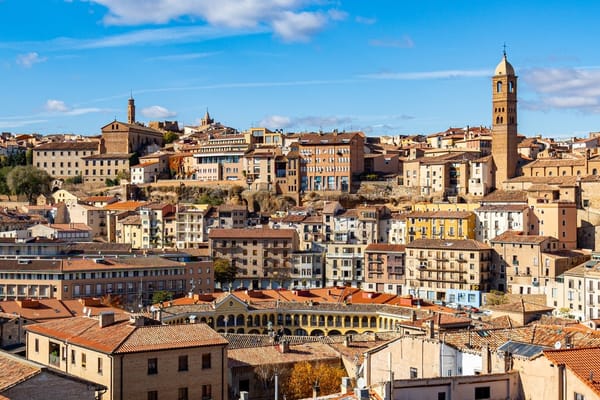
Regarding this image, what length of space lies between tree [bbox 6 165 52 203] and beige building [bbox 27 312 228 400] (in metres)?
94.1

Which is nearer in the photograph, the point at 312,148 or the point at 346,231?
the point at 346,231

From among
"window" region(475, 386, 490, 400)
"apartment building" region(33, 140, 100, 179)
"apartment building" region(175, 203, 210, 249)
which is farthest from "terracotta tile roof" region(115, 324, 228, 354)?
"apartment building" region(33, 140, 100, 179)

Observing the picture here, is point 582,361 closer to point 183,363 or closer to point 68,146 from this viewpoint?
point 183,363

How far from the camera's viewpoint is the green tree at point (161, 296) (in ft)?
232

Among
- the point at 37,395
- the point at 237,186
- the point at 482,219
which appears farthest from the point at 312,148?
the point at 37,395

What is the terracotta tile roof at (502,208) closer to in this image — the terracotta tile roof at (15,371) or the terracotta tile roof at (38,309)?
the terracotta tile roof at (38,309)

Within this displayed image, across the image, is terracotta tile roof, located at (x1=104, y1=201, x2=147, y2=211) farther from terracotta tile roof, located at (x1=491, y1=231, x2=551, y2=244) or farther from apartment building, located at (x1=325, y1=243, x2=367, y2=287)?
terracotta tile roof, located at (x1=491, y1=231, x2=551, y2=244)

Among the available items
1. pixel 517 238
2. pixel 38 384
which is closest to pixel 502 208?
pixel 517 238

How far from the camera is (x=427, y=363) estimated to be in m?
25.8

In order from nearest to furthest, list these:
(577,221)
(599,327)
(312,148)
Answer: (599,327)
(577,221)
(312,148)

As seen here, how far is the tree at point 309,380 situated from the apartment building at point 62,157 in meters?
94.8

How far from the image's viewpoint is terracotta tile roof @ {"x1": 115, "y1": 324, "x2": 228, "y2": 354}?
27.6 metres

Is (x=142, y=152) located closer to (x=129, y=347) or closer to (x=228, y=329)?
(x=228, y=329)

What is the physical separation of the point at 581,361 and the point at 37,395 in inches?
476
